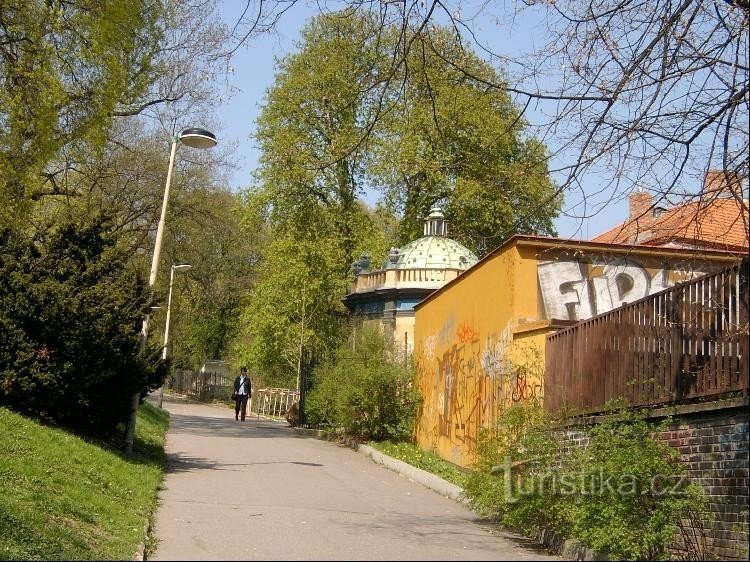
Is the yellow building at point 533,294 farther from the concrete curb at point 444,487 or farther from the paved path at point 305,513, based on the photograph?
the paved path at point 305,513

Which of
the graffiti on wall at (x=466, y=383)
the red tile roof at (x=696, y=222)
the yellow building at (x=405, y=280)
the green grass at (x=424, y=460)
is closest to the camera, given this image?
the red tile roof at (x=696, y=222)

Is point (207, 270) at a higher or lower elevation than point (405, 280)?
higher

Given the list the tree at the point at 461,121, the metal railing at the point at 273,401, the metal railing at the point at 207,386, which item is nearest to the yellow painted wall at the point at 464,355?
the tree at the point at 461,121

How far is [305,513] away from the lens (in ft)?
36.2

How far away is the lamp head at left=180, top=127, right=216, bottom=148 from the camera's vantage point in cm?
1631

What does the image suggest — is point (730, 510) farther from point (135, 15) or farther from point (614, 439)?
point (135, 15)

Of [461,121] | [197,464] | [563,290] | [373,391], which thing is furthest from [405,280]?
[461,121]

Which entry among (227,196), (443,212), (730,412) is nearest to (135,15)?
(730,412)

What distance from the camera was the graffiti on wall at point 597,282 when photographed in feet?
46.2

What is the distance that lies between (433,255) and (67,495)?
24679mm

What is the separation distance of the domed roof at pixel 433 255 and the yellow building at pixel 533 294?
1642cm

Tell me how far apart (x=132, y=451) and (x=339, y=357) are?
8.85m

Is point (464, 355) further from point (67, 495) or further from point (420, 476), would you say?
point (67, 495)

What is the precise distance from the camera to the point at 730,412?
25.5 feet
